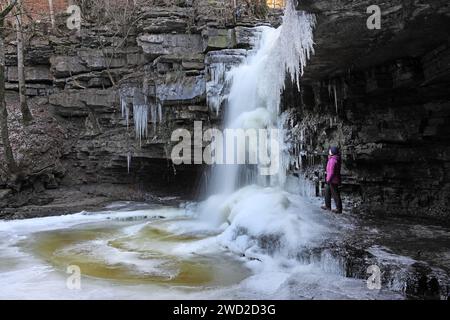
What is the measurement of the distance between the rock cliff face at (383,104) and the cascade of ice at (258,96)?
557 millimetres

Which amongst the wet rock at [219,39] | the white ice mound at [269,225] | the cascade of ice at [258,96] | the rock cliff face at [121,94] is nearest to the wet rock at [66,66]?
the rock cliff face at [121,94]

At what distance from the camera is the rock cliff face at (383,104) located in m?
6.80

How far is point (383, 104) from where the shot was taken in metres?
10.0

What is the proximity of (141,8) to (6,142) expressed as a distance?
25.6ft

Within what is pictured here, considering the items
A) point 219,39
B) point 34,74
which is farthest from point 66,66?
point 219,39

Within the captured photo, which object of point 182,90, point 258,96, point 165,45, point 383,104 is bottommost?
point 383,104

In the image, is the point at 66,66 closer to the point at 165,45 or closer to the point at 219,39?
the point at 165,45

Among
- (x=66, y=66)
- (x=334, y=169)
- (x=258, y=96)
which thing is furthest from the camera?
(x=66, y=66)

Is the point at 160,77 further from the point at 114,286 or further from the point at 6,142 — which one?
the point at 114,286

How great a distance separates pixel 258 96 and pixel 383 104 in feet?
13.4

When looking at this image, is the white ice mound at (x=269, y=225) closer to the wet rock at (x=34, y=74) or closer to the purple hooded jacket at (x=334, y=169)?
the purple hooded jacket at (x=334, y=169)

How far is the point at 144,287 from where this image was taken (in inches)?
251

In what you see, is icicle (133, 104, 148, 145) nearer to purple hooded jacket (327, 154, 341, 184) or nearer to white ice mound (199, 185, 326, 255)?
white ice mound (199, 185, 326, 255)
